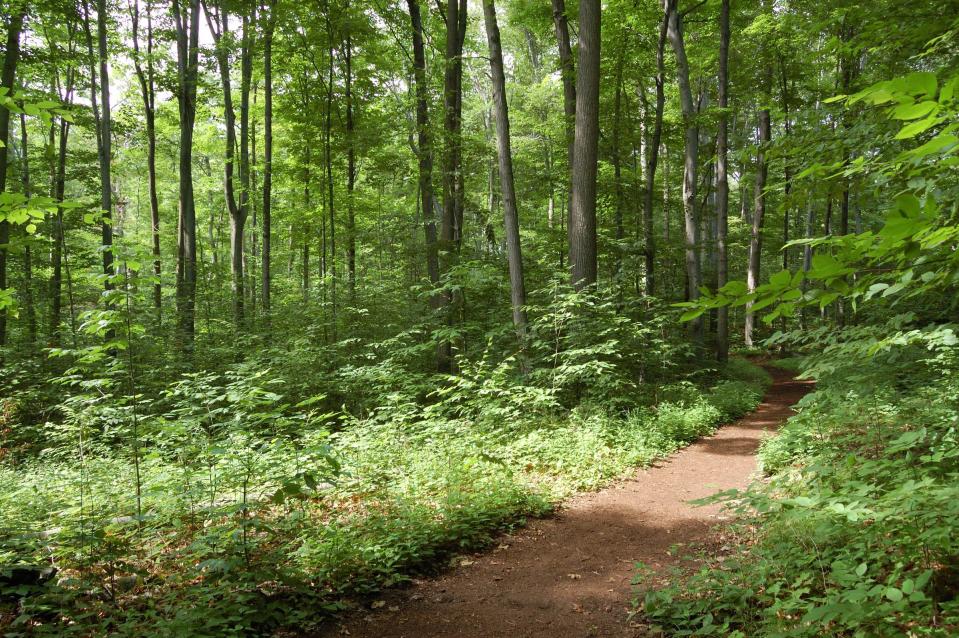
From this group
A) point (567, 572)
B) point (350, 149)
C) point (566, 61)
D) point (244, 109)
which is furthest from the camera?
point (244, 109)

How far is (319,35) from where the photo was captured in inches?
511

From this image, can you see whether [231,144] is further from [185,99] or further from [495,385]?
[495,385]

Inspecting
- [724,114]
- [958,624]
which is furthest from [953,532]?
[724,114]

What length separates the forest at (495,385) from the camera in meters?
2.99

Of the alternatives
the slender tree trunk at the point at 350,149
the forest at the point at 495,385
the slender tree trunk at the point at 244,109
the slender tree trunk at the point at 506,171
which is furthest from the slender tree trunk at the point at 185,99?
the slender tree trunk at the point at 506,171

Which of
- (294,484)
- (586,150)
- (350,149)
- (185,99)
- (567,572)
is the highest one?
(185,99)

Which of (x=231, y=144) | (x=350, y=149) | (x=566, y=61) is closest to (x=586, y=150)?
(x=566, y=61)

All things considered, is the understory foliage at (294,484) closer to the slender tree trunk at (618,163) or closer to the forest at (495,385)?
the forest at (495,385)

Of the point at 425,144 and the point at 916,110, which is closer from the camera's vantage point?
the point at 916,110

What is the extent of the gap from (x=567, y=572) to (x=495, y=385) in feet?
13.2

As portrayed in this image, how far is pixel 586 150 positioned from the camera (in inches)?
368

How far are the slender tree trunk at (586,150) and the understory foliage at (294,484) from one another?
90 centimetres

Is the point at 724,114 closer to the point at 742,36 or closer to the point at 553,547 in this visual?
the point at 742,36

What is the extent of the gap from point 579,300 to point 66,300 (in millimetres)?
14221
